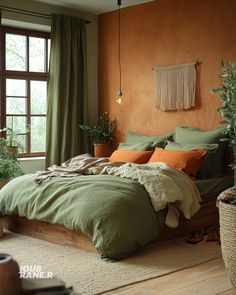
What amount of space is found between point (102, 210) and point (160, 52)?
3.07 metres

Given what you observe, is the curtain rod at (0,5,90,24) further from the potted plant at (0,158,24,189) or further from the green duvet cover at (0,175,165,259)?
the green duvet cover at (0,175,165,259)

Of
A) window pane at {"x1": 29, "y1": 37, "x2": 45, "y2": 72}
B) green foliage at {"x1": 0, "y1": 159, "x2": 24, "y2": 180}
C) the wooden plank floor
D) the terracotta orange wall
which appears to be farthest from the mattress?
window pane at {"x1": 29, "y1": 37, "x2": 45, "y2": 72}

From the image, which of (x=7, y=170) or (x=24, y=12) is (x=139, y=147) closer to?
(x=7, y=170)

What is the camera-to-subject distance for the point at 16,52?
6512 millimetres

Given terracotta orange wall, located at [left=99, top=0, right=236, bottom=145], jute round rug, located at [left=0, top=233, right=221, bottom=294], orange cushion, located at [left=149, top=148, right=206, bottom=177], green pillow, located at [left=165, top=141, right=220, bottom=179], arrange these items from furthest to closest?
terracotta orange wall, located at [left=99, top=0, right=236, bottom=145] → green pillow, located at [left=165, top=141, right=220, bottom=179] → orange cushion, located at [left=149, top=148, right=206, bottom=177] → jute round rug, located at [left=0, top=233, right=221, bottom=294]

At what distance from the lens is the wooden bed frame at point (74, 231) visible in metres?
4.18

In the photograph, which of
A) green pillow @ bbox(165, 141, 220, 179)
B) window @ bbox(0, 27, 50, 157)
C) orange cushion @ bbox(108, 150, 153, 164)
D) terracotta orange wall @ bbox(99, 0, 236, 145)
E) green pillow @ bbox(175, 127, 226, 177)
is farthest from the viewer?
window @ bbox(0, 27, 50, 157)

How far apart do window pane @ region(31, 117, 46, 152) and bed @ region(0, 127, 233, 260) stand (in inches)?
74.4

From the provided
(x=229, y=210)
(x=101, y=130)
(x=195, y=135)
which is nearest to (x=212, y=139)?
(x=195, y=135)

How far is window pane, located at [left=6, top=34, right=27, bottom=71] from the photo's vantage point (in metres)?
6.45

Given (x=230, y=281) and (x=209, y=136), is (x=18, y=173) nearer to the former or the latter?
(x=209, y=136)

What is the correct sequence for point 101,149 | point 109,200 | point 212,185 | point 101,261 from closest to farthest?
point 101,261 → point 109,200 → point 212,185 → point 101,149

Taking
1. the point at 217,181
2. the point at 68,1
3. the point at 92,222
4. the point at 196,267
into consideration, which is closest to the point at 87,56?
the point at 68,1

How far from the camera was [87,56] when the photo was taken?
23.2 ft
